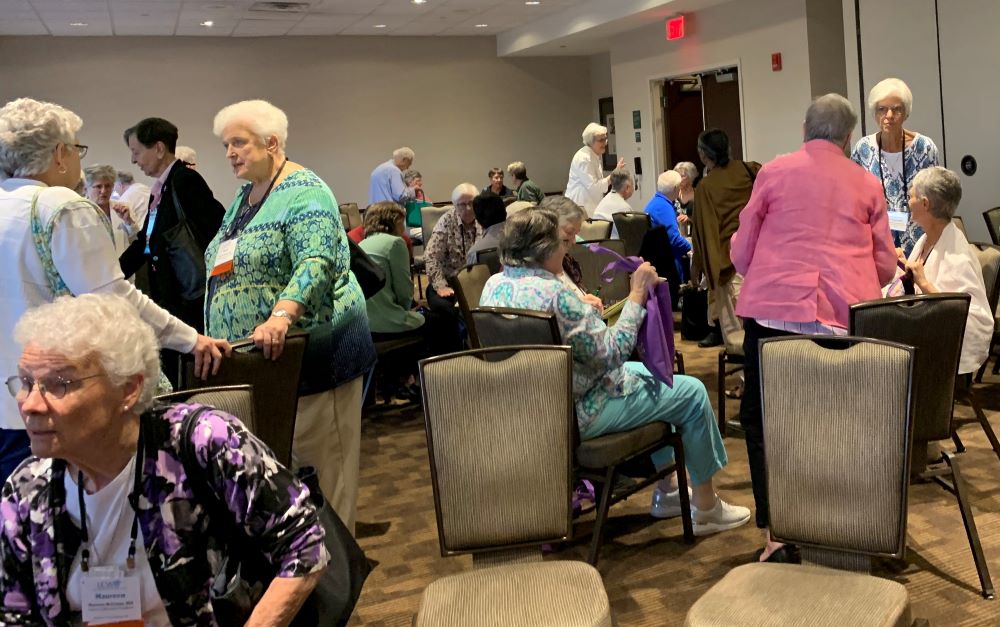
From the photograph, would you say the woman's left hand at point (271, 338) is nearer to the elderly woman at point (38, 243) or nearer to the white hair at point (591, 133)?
the elderly woman at point (38, 243)

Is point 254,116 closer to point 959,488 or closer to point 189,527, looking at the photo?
point 189,527

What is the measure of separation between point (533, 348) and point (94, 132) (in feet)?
40.2

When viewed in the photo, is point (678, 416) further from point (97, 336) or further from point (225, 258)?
point (97, 336)

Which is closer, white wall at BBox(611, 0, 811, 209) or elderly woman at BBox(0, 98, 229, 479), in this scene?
elderly woman at BBox(0, 98, 229, 479)

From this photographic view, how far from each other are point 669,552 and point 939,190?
168 centimetres

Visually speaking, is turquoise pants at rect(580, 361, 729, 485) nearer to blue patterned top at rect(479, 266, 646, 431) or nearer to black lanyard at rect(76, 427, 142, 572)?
blue patterned top at rect(479, 266, 646, 431)

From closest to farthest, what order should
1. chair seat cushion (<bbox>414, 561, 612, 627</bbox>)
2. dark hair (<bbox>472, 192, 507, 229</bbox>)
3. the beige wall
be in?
chair seat cushion (<bbox>414, 561, 612, 627</bbox>) → dark hair (<bbox>472, 192, 507, 229</bbox>) → the beige wall

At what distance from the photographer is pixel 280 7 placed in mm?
11344

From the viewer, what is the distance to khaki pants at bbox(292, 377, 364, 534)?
304 centimetres

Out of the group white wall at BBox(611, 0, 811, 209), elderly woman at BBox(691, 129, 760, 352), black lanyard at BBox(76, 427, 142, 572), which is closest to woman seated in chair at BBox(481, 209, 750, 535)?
black lanyard at BBox(76, 427, 142, 572)

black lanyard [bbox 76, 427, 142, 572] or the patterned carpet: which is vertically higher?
black lanyard [bbox 76, 427, 142, 572]

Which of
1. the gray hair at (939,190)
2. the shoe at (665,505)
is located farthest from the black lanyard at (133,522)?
the gray hair at (939,190)

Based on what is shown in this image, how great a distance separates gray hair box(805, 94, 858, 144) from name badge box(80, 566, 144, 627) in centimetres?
247

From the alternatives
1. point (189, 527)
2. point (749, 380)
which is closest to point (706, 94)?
point (749, 380)
